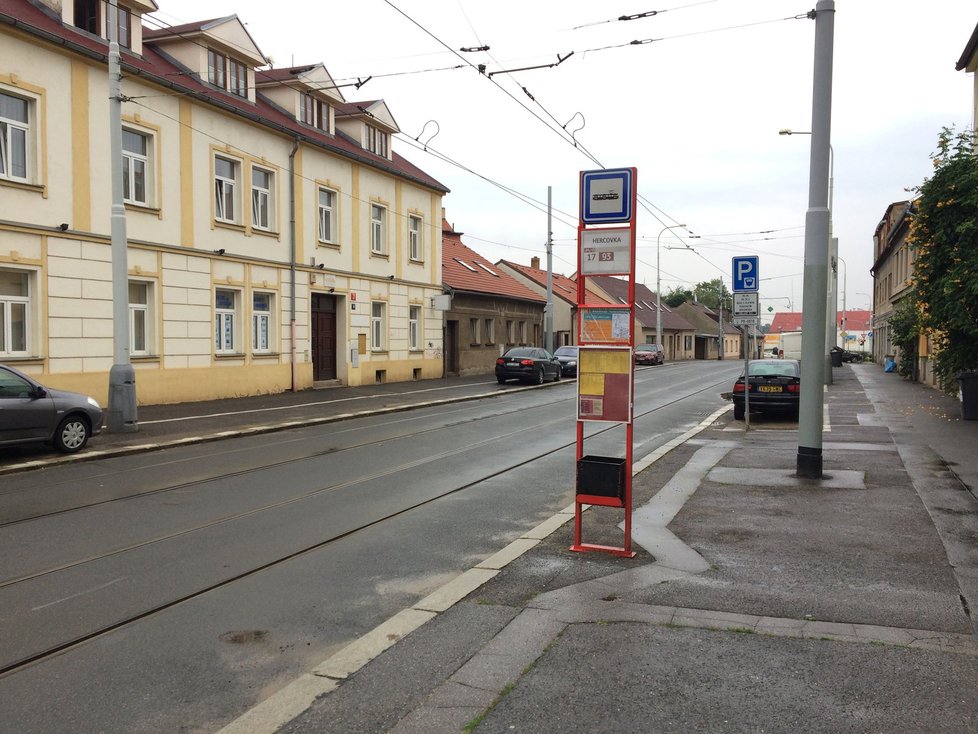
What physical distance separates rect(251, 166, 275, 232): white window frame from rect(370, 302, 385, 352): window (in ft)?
20.8

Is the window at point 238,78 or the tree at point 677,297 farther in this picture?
the tree at point 677,297

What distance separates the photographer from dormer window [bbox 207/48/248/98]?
2275 cm

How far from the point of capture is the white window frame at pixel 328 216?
27141 mm

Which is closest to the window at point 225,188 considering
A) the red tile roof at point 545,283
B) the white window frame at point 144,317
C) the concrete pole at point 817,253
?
the white window frame at point 144,317

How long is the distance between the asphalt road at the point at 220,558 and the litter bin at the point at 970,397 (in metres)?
8.19

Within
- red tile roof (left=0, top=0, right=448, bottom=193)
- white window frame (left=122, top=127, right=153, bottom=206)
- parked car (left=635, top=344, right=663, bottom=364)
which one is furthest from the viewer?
parked car (left=635, top=344, right=663, bottom=364)

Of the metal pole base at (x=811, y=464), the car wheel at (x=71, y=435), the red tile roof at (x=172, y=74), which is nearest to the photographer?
the metal pole base at (x=811, y=464)

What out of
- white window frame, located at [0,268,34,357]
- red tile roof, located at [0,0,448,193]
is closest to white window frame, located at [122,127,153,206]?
red tile roof, located at [0,0,448,193]

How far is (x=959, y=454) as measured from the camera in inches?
478

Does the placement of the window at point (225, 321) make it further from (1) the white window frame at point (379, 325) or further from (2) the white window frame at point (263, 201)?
(1) the white window frame at point (379, 325)

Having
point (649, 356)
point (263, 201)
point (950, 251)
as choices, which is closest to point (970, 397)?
point (950, 251)

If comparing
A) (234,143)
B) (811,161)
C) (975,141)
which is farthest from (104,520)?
(975,141)

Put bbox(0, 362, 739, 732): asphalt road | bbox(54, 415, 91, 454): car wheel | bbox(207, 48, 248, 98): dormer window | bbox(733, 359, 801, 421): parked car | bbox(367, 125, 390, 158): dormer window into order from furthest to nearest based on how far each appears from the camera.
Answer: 1. bbox(367, 125, 390, 158): dormer window
2. bbox(207, 48, 248, 98): dormer window
3. bbox(733, 359, 801, 421): parked car
4. bbox(54, 415, 91, 454): car wheel
5. bbox(0, 362, 739, 732): asphalt road

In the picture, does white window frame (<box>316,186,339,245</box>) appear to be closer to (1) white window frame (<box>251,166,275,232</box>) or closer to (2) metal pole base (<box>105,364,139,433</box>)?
(1) white window frame (<box>251,166,275,232</box>)
